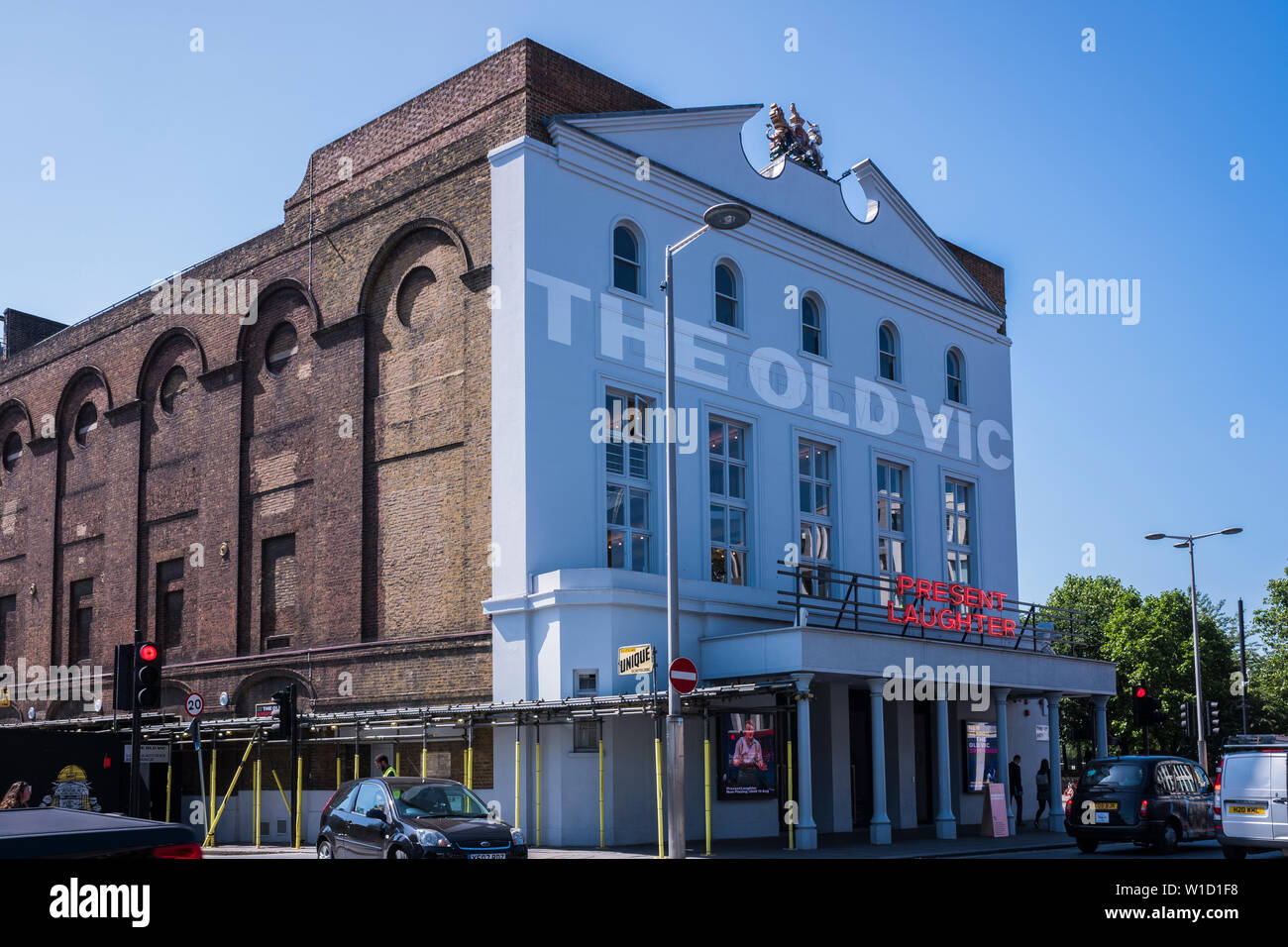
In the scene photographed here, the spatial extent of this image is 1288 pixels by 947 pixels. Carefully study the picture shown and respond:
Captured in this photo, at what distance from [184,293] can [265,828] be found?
49.2 ft

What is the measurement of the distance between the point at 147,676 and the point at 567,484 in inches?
358

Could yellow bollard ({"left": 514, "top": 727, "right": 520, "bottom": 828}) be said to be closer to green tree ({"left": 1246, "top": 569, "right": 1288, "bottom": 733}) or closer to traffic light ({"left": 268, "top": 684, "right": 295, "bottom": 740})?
traffic light ({"left": 268, "top": 684, "right": 295, "bottom": 740})

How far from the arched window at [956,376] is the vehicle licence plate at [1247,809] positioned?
19.7m

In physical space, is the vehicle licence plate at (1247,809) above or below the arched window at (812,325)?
below

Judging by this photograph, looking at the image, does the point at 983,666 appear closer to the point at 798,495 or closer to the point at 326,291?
the point at 798,495

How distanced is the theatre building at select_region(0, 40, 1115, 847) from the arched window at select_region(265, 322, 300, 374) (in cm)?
10

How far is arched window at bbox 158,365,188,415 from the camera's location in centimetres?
3488

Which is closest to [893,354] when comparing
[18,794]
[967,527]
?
[967,527]

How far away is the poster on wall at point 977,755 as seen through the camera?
108ft

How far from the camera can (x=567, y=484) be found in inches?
994

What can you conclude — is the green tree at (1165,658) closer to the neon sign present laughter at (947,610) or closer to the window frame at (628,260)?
the neon sign present laughter at (947,610)

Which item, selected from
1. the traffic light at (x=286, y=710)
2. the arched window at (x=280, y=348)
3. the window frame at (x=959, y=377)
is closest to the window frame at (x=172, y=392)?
the arched window at (x=280, y=348)

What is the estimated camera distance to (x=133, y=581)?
34.9m

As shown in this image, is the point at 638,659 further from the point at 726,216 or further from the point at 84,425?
the point at 84,425
